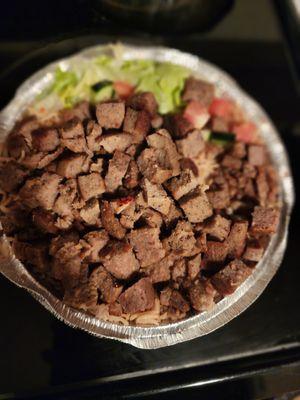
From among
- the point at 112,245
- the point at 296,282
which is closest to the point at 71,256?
the point at 112,245

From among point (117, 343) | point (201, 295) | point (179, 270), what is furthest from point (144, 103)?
point (117, 343)

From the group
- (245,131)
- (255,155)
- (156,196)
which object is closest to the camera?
(156,196)

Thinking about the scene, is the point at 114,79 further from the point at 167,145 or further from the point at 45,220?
the point at 45,220

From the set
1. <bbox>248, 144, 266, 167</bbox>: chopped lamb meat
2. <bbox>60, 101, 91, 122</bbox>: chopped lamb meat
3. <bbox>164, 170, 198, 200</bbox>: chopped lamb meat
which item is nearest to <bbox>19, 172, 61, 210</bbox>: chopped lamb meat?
<bbox>60, 101, 91, 122</bbox>: chopped lamb meat

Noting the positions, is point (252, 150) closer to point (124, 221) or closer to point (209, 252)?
point (209, 252)

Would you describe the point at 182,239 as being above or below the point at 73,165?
below

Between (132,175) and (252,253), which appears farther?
(252,253)

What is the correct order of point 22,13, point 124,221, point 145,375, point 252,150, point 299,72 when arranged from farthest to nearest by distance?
1. point 299,72
2. point 22,13
3. point 252,150
4. point 145,375
5. point 124,221
